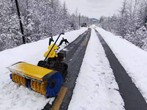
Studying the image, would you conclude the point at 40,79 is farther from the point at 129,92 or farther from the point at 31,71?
the point at 129,92

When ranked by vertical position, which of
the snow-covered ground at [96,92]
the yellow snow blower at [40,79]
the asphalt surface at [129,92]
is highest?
the yellow snow blower at [40,79]

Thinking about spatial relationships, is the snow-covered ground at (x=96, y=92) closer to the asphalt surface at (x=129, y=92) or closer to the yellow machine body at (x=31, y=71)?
the asphalt surface at (x=129, y=92)

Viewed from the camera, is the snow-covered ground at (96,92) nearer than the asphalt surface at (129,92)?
Yes

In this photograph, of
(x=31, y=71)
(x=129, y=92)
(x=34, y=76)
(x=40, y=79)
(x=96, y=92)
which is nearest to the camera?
(x=40, y=79)

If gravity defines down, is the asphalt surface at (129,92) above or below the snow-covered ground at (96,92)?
below

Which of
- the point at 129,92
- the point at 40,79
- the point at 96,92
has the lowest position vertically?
the point at 129,92

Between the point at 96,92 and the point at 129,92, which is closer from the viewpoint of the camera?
the point at 96,92

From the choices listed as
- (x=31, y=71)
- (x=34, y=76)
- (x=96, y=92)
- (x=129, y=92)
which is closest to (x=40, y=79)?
(x=34, y=76)

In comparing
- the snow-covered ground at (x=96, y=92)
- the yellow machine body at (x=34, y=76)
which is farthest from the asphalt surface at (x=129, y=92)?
the yellow machine body at (x=34, y=76)

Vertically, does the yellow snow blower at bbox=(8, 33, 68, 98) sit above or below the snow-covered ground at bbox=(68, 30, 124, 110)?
above

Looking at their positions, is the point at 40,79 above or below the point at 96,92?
above

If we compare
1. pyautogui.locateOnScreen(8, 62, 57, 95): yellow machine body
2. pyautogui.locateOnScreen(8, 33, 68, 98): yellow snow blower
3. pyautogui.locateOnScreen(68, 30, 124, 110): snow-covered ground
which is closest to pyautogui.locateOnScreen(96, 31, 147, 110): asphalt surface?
pyautogui.locateOnScreen(68, 30, 124, 110): snow-covered ground

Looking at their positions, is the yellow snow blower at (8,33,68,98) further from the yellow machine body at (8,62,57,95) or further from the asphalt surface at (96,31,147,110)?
the asphalt surface at (96,31,147,110)

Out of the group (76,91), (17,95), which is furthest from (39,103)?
(76,91)
